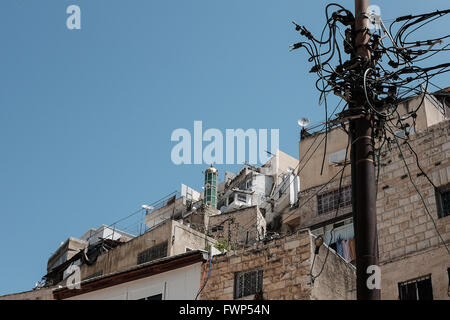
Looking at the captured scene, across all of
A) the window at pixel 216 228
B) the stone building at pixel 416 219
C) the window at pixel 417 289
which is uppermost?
the window at pixel 216 228

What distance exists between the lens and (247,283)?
20.2 metres

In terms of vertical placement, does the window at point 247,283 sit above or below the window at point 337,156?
below

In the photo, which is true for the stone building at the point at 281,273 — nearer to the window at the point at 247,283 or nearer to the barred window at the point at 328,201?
the window at the point at 247,283

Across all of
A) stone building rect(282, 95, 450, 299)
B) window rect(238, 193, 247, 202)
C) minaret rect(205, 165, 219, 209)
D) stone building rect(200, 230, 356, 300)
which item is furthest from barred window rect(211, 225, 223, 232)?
stone building rect(200, 230, 356, 300)

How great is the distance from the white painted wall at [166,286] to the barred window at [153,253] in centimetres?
1442

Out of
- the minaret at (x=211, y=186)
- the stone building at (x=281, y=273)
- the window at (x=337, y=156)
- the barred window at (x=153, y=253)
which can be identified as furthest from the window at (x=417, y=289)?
the minaret at (x=211, y=186)

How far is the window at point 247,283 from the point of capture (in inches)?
785

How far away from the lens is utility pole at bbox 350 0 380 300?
10.5 metres

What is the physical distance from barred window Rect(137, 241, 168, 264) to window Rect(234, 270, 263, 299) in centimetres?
1725

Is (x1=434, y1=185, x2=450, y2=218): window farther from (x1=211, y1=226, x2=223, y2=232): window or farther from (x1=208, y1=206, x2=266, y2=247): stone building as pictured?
(x1=211, y1=226, x2=223, y2=232): window

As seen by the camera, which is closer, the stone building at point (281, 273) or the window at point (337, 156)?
the stone building at point (281, 273)

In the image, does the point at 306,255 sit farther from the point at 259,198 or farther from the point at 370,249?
the point at 259,198
